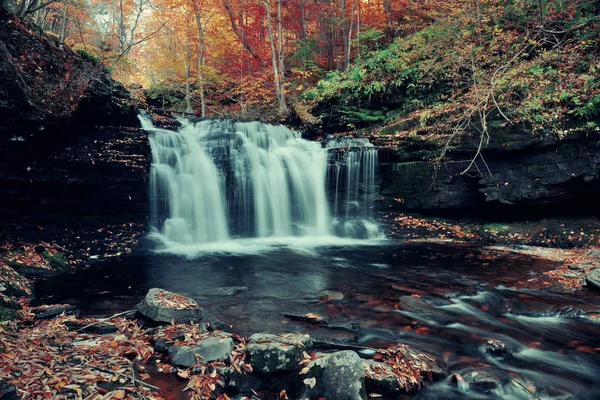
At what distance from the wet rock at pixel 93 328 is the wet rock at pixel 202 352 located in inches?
→ 44.8

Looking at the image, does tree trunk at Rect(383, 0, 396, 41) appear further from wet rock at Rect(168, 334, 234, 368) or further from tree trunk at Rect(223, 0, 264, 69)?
wet rock at Rect(168, 334, 234, 368)

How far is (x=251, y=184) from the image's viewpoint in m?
12.7

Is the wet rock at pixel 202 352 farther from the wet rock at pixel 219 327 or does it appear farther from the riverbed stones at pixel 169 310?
the riverbed stones at pixel 169 310

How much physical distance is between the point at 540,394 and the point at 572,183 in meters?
9.01

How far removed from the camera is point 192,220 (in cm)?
1164

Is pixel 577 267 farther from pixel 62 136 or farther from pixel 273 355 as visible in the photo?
pixel 62 136

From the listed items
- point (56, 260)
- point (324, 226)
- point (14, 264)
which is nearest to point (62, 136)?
point (56, 260)

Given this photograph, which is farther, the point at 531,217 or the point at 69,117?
the point at 531,217

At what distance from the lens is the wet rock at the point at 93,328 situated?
172 inches

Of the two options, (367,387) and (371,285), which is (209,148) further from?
(367,387)

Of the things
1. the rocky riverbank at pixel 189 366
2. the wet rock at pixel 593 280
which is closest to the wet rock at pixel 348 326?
the rocky riverbank at pixel 189 366

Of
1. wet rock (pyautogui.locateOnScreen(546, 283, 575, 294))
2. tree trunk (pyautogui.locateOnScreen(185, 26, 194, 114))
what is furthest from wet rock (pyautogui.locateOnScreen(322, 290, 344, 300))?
tree trunk (pyautogui.locateOnScreen(185, 26, 194, 114))

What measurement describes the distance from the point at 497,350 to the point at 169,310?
14.5 ft

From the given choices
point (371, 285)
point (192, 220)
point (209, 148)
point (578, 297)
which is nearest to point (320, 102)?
point (209, 148)
